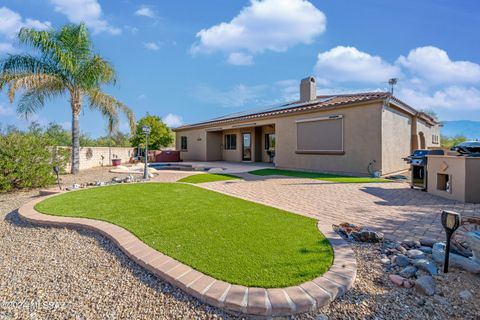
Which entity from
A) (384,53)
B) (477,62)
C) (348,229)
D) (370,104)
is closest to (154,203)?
(348,229)

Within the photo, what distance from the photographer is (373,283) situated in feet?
8.55

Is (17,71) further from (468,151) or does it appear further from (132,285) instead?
(468,151)

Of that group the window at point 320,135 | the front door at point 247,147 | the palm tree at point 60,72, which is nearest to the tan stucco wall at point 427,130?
the window at point 320,135

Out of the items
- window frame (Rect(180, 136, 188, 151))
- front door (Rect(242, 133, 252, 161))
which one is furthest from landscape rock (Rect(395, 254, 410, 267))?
window frame (Rect(180, 136, 188, 151))

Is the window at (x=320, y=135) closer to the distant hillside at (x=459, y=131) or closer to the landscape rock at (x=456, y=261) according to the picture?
the landscape rock at (x=456, y=261)

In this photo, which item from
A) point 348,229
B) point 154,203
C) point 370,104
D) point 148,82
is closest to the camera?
point 348,229

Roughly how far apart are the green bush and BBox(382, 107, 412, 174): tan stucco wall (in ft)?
47.2

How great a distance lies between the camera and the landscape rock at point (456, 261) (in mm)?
2744

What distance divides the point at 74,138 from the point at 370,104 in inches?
606

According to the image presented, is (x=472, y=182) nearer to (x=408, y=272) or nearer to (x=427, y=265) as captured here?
(x=427, y=265)

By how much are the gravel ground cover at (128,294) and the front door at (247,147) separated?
16425 mm

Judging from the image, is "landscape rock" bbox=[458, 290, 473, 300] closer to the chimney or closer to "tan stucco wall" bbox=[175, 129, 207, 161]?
the chimney

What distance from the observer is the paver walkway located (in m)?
4.49

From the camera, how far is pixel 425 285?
8.05 feet
